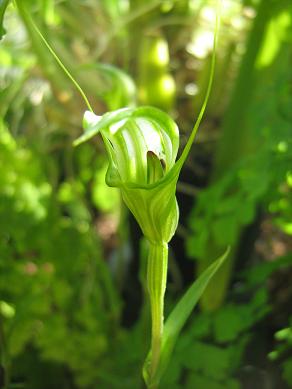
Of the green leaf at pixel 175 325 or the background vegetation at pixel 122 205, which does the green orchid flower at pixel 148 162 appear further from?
the background vegetation at pixel 122 205

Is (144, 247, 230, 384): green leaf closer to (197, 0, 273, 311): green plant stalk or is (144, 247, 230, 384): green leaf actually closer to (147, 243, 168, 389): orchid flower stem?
(147, 243, 168, 389): orchid flower stem

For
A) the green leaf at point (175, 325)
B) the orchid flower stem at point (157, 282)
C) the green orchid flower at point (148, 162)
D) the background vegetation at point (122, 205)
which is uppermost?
the green orchid flower at point (148, 162)

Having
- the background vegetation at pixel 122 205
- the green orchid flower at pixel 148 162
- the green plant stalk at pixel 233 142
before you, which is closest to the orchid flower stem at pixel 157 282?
the green orchid flower at pixel 148 162

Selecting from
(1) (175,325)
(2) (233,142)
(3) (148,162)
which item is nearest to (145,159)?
(3) (148,162)

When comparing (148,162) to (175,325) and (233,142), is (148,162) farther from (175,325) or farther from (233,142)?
(233,142)

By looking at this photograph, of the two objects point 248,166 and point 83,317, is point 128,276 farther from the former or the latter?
point 248,166

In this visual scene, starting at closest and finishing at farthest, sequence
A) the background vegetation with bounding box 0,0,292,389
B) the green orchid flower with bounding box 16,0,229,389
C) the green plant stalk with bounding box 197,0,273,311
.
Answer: the green orchid flower with bounding box 16,0,229,389 < the background vegetation with bounding box 0,0,292,389 < the green plant stalk with bounding box 197,0,273,311

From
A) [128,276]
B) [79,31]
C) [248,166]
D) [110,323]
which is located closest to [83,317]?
[110,323]

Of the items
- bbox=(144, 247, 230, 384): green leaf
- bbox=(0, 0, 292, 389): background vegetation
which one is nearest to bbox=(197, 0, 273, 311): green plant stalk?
bbox=(0, 0, 292, 389): background vegetation
